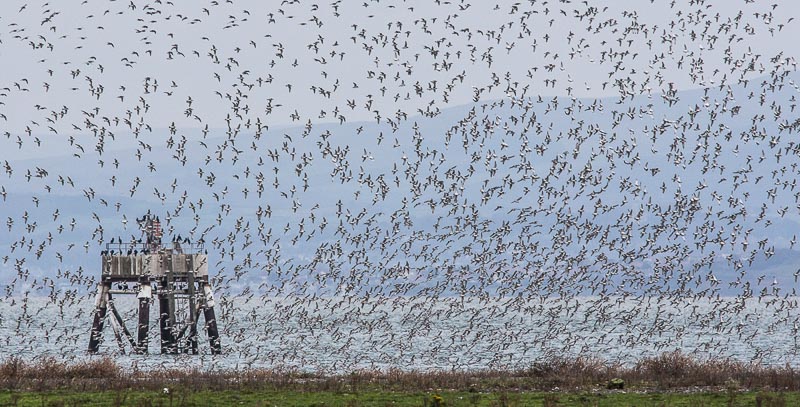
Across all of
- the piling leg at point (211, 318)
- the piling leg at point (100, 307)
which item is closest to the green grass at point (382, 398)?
the piling leg at point (211, 318)

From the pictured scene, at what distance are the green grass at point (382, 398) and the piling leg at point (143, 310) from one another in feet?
136

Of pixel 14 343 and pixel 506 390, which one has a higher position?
pixel 14 343

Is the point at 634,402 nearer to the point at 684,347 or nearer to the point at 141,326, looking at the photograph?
the point at 141,326

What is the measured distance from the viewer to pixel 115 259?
9219 centimetres

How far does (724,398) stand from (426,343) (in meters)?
95.1

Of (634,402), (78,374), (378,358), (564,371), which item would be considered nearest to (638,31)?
(564,371)

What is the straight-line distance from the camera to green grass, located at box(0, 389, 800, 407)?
44031 millimetres

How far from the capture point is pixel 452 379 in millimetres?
55781

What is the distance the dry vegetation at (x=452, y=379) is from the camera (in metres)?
52.5

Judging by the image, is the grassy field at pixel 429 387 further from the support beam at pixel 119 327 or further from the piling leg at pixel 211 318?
the support beam at pixel 119 327

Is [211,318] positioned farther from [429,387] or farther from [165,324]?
[429,387]

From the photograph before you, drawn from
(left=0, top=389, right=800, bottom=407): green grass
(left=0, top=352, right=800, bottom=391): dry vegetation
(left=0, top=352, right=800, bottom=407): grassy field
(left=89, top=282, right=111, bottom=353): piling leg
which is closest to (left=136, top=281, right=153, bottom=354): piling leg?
(left=89, top=282, right=111, bottom=353): piling leg

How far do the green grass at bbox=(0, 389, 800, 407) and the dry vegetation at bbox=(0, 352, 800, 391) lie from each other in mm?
2163

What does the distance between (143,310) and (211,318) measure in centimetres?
448
